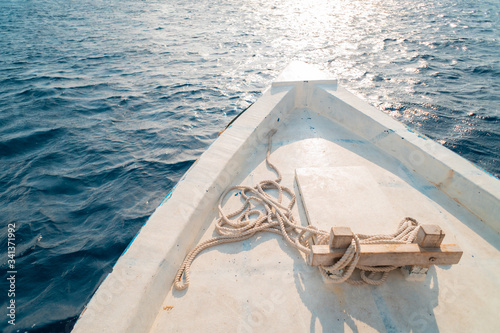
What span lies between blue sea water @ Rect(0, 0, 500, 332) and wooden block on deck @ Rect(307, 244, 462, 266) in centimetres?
259

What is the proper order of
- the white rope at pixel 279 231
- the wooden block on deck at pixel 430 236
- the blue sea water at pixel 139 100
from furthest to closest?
the blue sea water at pixel 139 100, the white rope at pixel 279 231, the wooden block on deck at pixel 430 236

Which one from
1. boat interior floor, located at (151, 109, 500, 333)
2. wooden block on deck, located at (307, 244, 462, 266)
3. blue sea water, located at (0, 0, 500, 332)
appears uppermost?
wooden block on deck, located at (307, 244, 462, 266)

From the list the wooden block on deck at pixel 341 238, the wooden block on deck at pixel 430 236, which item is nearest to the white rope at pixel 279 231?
the wooden block on deck at pixel 341 238

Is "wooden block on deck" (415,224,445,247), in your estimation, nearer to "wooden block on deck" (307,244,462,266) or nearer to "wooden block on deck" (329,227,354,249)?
"wooden block on deck" (307,244,462,266)

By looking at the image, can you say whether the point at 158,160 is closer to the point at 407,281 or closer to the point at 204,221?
the point at 204,221

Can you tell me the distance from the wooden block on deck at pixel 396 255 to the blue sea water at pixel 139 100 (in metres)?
2.59

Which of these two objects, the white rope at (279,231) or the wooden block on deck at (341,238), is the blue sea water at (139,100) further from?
the wooden block on deck at (341,238)

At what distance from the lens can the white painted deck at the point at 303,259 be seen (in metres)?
1.61

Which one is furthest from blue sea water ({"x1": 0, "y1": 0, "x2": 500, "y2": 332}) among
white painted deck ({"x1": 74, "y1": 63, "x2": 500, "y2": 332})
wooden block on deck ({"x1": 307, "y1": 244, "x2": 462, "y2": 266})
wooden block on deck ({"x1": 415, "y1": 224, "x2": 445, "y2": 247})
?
wooden block on deck ({"x1": 415, "y1": 224, "x2": 445, "y2": 247})

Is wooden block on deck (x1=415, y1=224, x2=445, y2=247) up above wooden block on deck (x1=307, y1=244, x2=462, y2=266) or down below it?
above

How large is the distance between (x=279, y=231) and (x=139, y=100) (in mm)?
6275

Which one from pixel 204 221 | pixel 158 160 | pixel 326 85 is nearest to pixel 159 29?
pixel 158 160

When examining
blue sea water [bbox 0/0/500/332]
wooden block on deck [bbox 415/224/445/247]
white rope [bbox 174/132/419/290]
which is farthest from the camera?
blue sea water [bbox 0/0/500/332]

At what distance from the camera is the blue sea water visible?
3369mm
